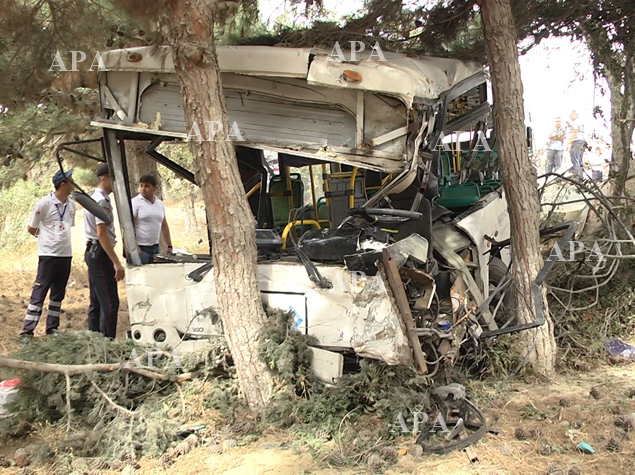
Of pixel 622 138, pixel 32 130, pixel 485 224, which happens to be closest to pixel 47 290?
pixel 32 130

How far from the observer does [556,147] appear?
48.0 feet

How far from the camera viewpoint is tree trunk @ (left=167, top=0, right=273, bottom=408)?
388 centimetres

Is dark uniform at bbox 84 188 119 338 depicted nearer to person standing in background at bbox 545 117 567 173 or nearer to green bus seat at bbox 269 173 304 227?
green bus seat at bbox 269 173 304 227

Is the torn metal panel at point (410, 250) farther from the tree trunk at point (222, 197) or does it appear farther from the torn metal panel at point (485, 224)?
the torn metal panel at point (485, 224)

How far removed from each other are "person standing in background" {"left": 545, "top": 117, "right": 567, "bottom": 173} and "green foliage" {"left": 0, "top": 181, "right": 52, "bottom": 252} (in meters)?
13.3

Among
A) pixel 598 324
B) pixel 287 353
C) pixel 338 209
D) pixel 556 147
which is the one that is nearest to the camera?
pixel 287 353

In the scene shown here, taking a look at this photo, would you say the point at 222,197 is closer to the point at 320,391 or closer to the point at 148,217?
the point at 320,391

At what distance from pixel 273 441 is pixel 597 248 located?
3.71 m

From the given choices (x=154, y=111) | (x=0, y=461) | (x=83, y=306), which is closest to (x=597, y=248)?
(x=154, y=111)

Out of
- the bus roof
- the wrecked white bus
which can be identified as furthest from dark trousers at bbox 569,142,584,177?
the bus roof

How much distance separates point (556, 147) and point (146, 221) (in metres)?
11.7

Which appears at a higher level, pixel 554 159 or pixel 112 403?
pixel 554 159

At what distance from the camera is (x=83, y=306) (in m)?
9.32

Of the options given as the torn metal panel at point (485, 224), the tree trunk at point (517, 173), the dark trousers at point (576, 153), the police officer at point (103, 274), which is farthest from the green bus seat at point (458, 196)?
the dark trousers at point (576, 153)
